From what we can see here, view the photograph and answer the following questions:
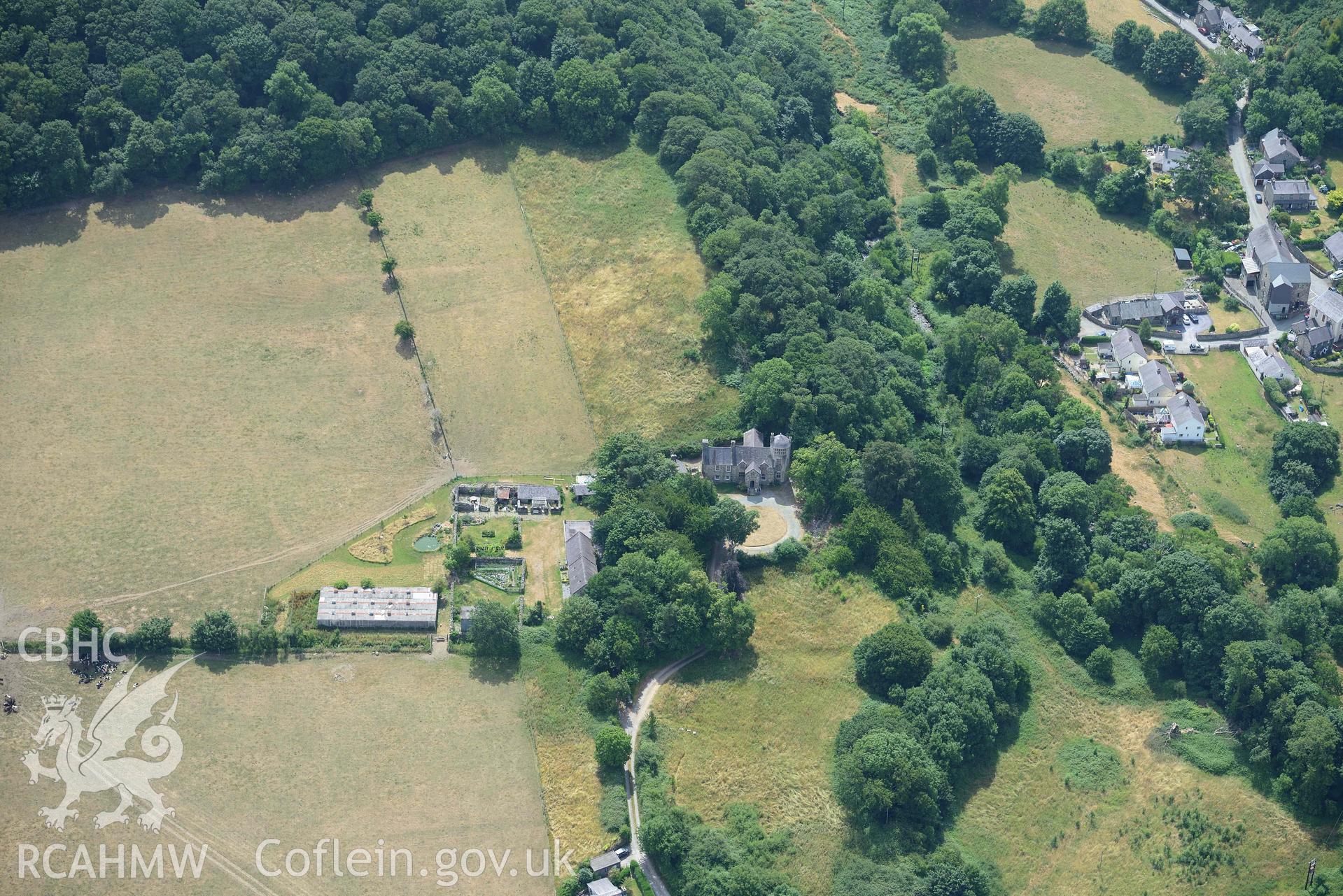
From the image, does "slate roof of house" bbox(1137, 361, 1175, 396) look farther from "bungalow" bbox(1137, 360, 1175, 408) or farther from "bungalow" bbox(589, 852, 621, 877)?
"bungalow" bbox(589, 852, 621, 877)

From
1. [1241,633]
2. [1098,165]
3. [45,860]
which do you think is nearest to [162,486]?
[45,860]

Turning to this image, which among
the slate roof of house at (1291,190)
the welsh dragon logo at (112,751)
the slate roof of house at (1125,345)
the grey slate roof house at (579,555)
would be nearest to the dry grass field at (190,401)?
the welsh dragon logo at (112,751)

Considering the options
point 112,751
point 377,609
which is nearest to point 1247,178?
point 377,609

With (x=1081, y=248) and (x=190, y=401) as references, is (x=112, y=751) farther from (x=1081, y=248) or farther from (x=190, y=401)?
(x=1081, y=248)

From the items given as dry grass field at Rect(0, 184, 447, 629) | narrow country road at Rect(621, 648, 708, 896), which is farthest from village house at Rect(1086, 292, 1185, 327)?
dry grass field at Rect(0, 184, 447, 629)

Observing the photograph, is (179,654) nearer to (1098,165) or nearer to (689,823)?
(689,823)

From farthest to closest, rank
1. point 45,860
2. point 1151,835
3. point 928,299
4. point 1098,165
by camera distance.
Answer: point 1098,165 < point 928,299 < point 1151,835 < point 45,860

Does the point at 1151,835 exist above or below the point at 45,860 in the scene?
above

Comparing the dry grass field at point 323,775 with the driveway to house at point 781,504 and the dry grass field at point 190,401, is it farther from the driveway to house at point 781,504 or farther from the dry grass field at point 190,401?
the driveway to house at point 781,504
